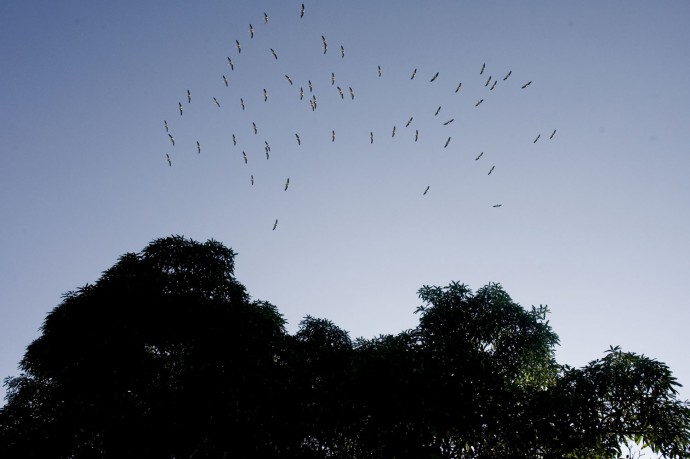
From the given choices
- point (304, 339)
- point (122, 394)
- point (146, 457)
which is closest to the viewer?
point (146, 457)

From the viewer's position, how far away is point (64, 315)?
2100 cm

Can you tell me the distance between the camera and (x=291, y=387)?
2077 cm

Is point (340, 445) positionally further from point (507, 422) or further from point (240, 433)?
point (507, 422)

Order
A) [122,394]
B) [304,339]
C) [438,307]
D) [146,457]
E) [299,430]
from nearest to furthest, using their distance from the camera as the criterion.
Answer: [146,457] < [122,394] < [299,430] < [438,307] < [304,339]

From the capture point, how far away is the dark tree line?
1753cm

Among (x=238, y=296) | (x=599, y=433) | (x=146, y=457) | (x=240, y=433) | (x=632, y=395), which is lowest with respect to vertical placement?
(x=146, y=457)

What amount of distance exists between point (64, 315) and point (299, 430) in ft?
45.9

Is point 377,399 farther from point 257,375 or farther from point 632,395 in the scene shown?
point 632,395

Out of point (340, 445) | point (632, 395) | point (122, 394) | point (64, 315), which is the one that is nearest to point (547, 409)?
point (632, 395)

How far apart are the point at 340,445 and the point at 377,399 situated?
4.61 metres

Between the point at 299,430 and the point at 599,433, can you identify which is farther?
the point at 299,430

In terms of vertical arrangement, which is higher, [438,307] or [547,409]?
[438,307]

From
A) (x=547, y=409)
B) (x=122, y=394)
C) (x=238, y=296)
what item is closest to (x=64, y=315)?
(x=122, y=394)

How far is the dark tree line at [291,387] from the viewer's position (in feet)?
57.5
